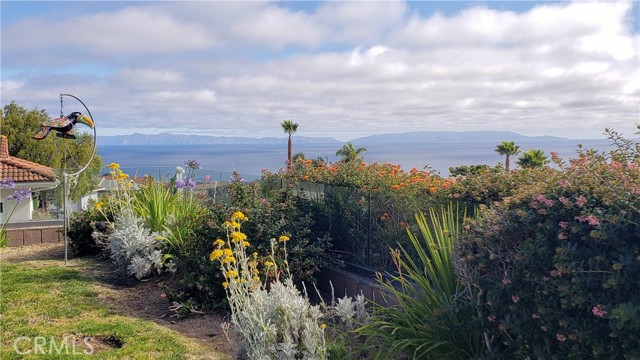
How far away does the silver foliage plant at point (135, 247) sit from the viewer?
656cm

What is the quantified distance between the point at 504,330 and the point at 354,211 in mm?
3228

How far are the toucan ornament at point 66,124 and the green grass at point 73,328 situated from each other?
2.62 metres

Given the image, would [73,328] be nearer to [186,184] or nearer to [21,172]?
[186,184]

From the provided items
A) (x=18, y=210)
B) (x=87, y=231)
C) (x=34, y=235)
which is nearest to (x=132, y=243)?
(x=87, y=231)

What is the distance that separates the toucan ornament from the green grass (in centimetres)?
262

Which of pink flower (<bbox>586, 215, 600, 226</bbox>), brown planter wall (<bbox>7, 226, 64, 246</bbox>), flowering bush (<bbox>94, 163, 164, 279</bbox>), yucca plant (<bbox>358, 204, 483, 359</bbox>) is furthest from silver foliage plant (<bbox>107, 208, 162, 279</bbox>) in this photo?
pink flower (<bbox>586, 215, 600, 226</bbox>)

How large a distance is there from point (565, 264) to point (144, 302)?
4.54 m

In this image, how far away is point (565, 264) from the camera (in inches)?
102

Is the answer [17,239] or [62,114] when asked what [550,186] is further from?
[17,239]

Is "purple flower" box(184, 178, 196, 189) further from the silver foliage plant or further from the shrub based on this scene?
the shrub

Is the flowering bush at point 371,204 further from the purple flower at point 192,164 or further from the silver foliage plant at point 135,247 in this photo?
the purple flower at point 192,164

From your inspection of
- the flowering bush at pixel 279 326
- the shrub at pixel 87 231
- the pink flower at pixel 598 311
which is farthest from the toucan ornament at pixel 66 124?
the pink flower at pixel 598 311

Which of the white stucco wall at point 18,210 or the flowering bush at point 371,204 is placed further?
the white stucco wall at point 18,210

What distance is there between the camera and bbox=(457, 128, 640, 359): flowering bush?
2.47m
